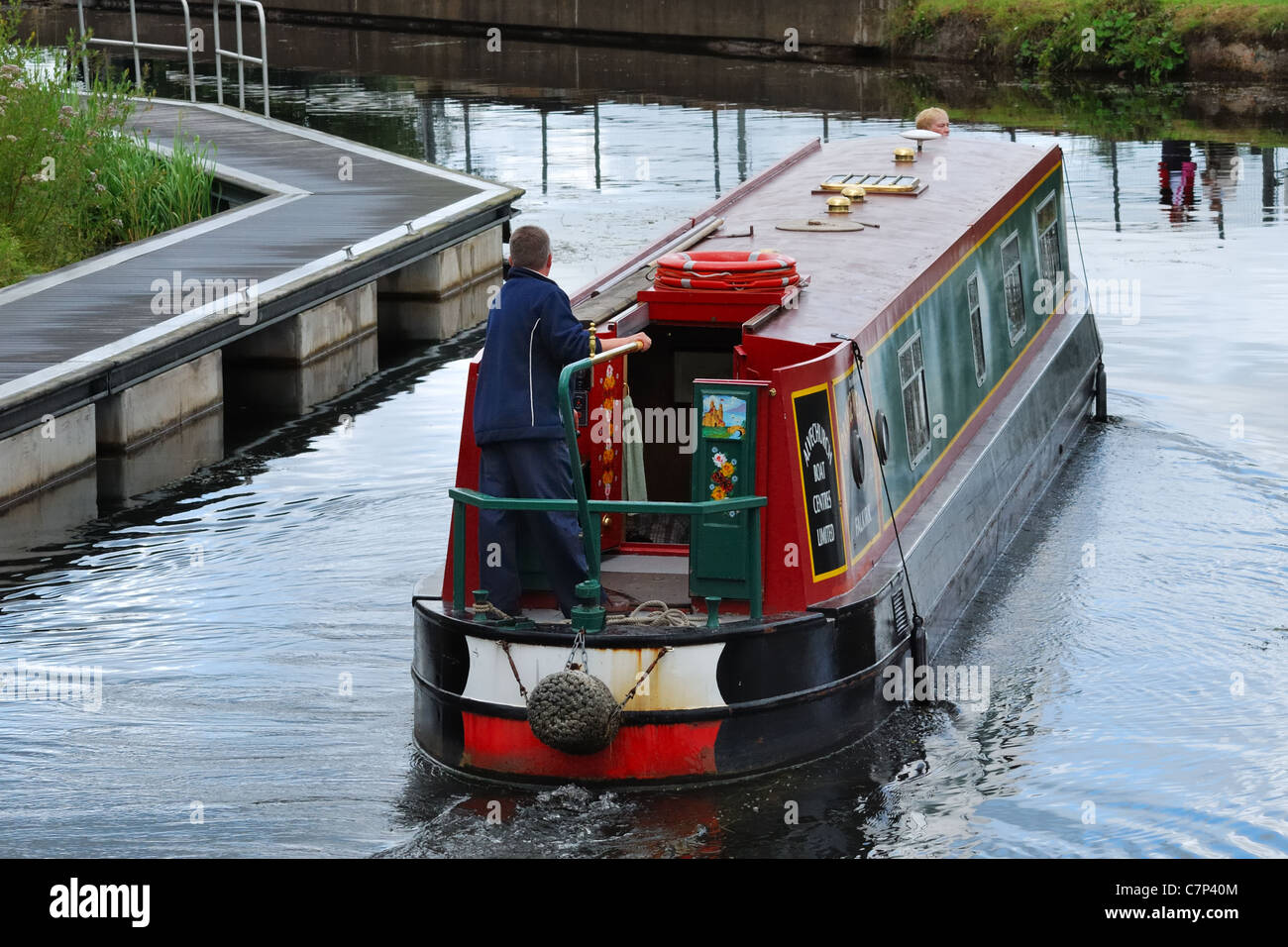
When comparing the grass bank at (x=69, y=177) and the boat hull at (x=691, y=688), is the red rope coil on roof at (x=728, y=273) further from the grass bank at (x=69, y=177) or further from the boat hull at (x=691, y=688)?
the grass bank at (x=69, y=177)

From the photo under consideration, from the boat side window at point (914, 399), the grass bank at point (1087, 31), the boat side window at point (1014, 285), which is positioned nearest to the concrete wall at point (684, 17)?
the grass bank at point (1087, 31)

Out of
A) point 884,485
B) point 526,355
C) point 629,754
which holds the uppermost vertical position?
point 526,355

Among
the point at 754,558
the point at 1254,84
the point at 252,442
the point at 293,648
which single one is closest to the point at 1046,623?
the point at 754,558

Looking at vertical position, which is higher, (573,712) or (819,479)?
(819,479)

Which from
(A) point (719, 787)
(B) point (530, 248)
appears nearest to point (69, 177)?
(B) point (530, 248)

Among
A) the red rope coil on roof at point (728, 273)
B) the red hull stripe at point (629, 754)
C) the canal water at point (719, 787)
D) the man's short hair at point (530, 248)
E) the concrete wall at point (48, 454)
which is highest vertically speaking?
the man's short hair at point (530, 248)

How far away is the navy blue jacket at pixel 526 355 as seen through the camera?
9.14 meters

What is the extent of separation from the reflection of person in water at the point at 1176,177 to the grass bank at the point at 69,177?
11.2 m

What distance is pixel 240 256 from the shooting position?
1891cm

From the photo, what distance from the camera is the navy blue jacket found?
914 cm

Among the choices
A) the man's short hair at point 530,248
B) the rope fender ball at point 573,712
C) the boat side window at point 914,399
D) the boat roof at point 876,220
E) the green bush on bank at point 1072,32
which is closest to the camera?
the rope fender ball at point 573,712

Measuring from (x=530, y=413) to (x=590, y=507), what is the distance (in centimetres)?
55

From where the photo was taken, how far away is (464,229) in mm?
21250

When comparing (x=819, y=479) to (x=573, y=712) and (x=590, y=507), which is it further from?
(x=573, y=712)
